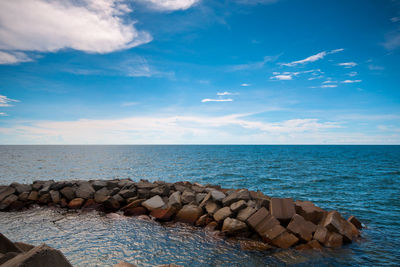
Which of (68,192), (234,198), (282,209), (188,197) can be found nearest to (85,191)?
(68,192)

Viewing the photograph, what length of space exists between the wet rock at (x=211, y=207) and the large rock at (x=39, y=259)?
8.42m

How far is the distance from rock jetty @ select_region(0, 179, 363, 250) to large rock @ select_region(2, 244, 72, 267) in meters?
7.08

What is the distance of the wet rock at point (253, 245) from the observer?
900 cm

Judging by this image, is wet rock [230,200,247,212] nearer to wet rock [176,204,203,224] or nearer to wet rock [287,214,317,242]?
wet rock [176,204,203,224]

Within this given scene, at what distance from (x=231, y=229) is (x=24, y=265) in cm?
808

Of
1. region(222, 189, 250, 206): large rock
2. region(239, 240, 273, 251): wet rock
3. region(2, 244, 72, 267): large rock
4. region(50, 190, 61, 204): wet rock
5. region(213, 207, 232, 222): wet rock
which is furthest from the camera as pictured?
region(50, 190, 61, 204): wet rock

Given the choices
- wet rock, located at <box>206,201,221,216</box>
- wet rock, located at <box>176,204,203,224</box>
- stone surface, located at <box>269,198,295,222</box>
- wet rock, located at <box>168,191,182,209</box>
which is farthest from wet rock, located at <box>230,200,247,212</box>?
wet rock, located at <box>168,191,182,209</box>

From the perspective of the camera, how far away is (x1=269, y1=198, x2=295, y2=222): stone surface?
10.2m

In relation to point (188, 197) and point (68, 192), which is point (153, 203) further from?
point (68, 192)

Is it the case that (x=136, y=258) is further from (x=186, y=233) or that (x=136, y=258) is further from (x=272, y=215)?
(x=272, y=215)

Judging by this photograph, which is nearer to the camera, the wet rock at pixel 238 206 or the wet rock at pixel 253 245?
the wet rock at pixel 253 245

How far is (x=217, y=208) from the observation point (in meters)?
11.9

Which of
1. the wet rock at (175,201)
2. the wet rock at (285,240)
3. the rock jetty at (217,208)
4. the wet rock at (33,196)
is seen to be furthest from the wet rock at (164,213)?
the wet rock at (33,196)

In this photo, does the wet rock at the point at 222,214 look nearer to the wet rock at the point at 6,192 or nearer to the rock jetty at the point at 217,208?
the rock jetty at the point at 217,208
